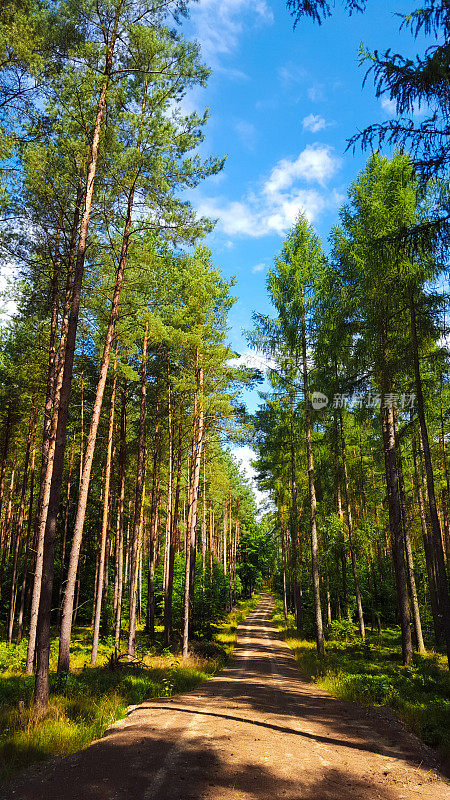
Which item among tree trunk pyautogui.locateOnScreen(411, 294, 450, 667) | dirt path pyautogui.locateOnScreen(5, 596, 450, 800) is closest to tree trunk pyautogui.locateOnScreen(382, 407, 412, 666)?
tree trunk pyautogui.locateOnScreen(411, 294, 450, 667)

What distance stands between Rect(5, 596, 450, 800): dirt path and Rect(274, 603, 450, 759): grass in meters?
0.50

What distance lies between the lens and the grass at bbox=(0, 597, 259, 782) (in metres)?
5.74

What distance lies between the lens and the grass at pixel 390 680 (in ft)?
24.6

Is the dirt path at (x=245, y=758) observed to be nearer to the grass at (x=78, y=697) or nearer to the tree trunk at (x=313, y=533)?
the grass at (x=78, y=697)

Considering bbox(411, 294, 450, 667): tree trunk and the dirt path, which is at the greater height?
bbox(411, 294, 450, 667): tree trunk

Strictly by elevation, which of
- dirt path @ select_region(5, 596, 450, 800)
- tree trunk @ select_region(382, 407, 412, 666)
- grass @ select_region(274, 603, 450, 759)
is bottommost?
grass @ select_region(274, 603, 450, 759)

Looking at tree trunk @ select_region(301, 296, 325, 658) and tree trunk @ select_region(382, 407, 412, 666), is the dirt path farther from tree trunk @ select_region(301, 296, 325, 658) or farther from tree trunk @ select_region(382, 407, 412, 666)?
tree trunk @ select_region(301, 296, 325, 658)

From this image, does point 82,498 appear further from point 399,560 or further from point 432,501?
point 399,560

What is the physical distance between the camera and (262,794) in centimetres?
470

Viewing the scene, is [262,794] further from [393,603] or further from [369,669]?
[393,603]

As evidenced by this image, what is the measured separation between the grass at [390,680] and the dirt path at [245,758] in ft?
1.63

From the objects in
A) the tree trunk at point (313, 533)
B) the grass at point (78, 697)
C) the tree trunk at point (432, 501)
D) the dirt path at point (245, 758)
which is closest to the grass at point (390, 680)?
the dirt path at point (245, 758)

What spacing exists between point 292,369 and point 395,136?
35.7 feet

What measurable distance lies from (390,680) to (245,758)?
6.72m
